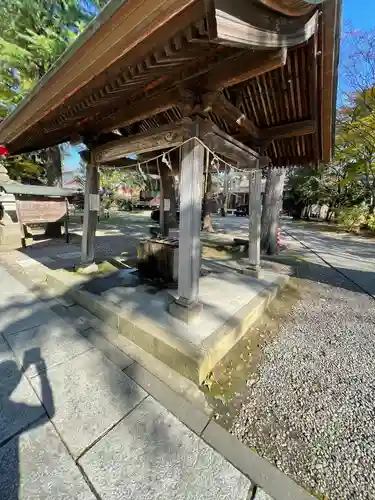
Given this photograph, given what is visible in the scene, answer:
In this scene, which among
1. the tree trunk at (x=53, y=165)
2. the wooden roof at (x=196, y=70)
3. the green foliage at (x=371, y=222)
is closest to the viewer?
the wooden roof at (x=196, y=70)

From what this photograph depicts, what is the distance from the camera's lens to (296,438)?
1.57 metres

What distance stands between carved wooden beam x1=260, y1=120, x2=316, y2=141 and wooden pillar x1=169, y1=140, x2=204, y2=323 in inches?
A: 80.2

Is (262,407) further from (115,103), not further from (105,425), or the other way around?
(115,103)

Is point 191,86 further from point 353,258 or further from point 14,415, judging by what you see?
point 353,258

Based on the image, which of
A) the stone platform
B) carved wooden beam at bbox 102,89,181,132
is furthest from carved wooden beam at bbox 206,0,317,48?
the stone platform

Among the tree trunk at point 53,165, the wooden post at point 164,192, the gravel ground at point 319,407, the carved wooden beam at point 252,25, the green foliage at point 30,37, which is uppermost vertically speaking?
the green foliage at point 30,37

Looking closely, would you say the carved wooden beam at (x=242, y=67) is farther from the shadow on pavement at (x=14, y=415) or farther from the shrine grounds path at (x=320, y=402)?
the shadow on pavement at (x=14, y=415)

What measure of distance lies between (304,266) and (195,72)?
539 cm

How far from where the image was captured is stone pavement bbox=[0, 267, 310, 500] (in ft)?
4.04

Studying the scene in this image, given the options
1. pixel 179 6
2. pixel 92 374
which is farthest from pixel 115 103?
pixel 92 374

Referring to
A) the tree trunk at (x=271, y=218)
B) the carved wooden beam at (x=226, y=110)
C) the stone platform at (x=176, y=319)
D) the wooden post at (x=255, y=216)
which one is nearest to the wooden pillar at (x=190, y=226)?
the stone platform at (x=176, y=319)

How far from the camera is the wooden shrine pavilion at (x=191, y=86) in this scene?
133 centimetres

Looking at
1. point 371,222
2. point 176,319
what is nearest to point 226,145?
point 176,319

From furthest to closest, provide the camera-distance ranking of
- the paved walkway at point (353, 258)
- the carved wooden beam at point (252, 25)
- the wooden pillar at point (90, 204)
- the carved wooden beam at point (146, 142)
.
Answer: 1. the paved walkway at point (353, 258)
2. the wooden pillar at point (90, 204)
3. the carved wooden beam at point (146, 142)
4. the carved wooden beam at point (252, 25)
